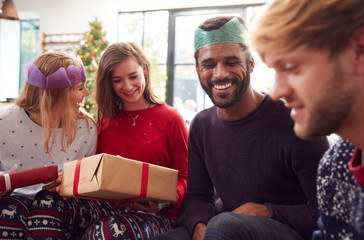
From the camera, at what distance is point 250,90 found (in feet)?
4.93

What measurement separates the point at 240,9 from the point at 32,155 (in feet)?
14.9

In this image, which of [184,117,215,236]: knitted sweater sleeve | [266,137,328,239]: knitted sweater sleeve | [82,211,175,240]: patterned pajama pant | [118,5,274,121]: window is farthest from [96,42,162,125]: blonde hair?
[118,5,274,121]: window

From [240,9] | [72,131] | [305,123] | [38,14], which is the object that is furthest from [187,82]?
[305,123]

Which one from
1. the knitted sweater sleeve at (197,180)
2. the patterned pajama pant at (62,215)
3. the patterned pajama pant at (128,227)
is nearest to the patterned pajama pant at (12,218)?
the patterned pajama pant at (62,215)

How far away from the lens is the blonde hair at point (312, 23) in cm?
73

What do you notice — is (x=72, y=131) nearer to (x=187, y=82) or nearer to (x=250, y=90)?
(x=250, y=90)

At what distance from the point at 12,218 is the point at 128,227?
48 cm

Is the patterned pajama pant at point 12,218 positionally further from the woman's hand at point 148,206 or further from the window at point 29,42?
the window at point 29,42

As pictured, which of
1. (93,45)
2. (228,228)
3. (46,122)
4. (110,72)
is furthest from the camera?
(93,45)

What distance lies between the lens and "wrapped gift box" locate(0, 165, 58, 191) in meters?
1.46

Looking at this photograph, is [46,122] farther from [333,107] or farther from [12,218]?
[333,107]

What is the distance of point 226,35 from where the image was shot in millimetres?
1497

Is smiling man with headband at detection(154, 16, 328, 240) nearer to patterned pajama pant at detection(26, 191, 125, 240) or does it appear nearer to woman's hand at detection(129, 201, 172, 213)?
woman's hand at detection(129, 201, 172, 213)

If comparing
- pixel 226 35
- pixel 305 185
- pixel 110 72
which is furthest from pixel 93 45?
pixel 305 185
